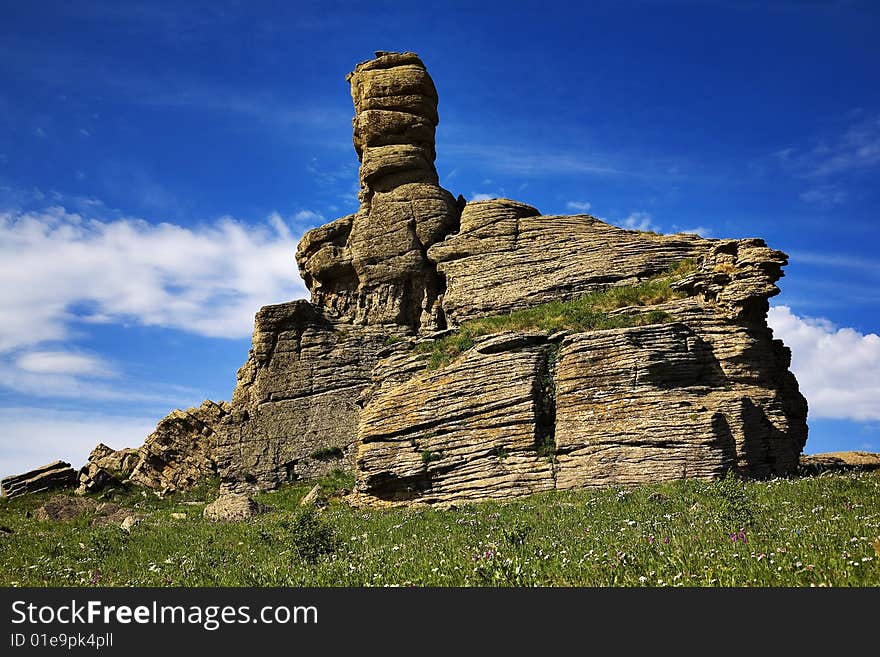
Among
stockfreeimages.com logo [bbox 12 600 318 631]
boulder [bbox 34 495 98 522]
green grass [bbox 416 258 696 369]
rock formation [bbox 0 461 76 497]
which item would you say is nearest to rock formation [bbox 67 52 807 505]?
green grass [bbox 416 258 696 369]

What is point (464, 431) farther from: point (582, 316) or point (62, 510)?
point (62, 510)

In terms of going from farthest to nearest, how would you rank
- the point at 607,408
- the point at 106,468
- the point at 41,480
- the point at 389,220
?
the point at 106,468, the point at 41,480, the point at 389,220, the point at 607,408

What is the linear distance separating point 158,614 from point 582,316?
28.0 meters

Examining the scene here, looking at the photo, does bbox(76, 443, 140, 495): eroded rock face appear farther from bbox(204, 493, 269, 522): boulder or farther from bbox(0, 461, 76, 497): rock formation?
bbox(204, 493, 269, 522): boulder

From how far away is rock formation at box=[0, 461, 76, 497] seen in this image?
51500 mm

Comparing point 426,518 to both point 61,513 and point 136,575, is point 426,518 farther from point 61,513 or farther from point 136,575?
point 61,513

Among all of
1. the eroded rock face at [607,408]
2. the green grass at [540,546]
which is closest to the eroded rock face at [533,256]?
the eroded rock face at [607,408]

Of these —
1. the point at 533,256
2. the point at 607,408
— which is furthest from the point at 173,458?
the point at 607,408

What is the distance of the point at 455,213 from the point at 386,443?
21.7 meters

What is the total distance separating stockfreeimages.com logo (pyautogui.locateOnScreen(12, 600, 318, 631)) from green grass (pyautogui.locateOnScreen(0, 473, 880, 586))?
2.26 meters

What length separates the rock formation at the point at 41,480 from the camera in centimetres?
5150

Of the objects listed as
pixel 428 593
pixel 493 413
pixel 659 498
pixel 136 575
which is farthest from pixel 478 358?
pixel 428 593

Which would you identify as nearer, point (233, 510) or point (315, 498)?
point (233, 510)

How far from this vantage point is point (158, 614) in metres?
8.59
